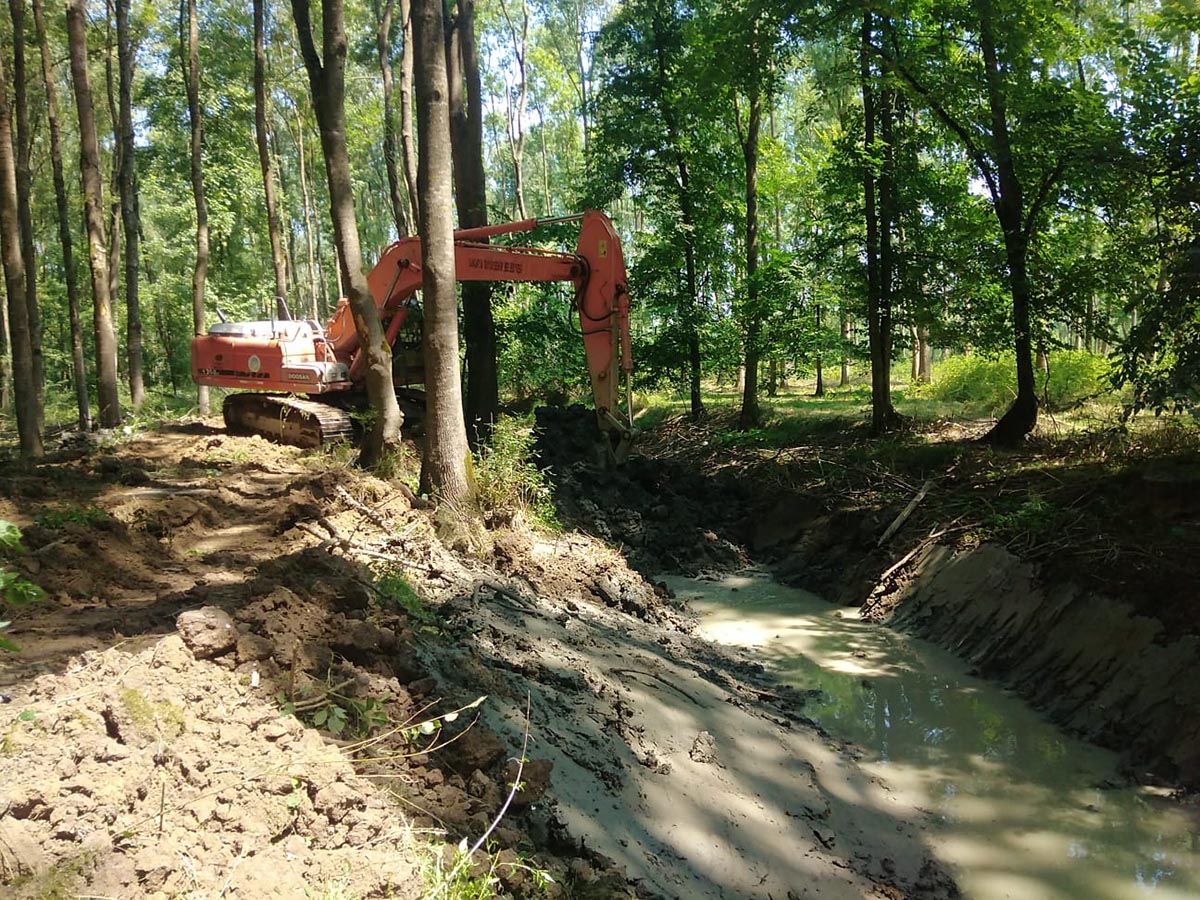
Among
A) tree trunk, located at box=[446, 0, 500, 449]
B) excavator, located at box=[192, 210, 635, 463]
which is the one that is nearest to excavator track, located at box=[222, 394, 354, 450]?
excavator, located at box=[192, 210, 635, 463]

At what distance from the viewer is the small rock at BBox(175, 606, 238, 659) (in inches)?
140

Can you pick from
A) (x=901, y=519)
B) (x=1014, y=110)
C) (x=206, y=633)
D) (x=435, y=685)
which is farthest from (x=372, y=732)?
(x=1014, y=110)

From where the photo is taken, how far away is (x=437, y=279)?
7.84 metres

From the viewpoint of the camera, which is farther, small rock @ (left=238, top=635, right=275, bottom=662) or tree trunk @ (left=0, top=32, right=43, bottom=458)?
tree trunk @ (left=0, top=32, right=43, bottom=458)

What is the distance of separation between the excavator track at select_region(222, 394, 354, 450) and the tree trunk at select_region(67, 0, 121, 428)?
2.17m

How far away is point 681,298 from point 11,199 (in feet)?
34.1

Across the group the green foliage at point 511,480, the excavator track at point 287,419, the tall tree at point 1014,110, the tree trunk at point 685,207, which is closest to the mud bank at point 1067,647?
the tall tree at point 1014,110

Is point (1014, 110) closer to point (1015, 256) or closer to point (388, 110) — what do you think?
point (1015, 256)

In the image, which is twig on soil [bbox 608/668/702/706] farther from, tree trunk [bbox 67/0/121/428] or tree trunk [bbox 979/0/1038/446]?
tree trunk [bbox 67/0/121/428]

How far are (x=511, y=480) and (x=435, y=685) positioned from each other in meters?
4.25

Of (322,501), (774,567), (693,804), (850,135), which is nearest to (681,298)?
(850,135)

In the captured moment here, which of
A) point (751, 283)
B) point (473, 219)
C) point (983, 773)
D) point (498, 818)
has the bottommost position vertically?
point (983, 773)

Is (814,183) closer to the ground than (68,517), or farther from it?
farther from it

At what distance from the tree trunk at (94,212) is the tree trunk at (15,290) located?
147cm
